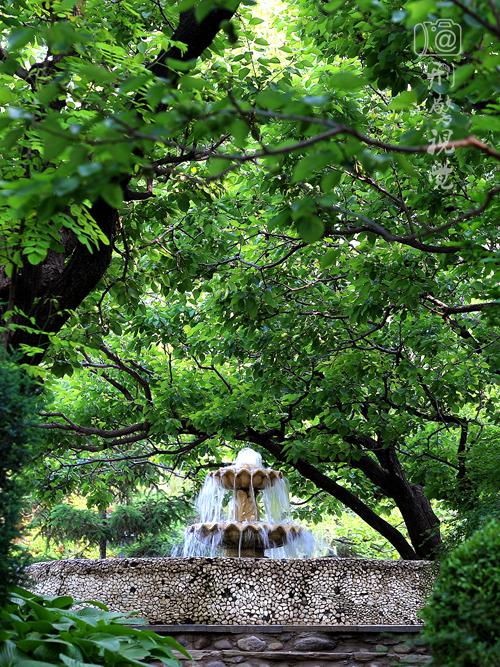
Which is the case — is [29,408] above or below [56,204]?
above

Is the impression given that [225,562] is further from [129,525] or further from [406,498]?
[129,525]

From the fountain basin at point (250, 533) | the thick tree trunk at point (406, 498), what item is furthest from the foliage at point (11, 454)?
Answer: the thick tree trunk at point (406, 498)

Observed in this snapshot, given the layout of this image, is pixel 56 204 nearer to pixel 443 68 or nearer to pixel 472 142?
pixel 472 142

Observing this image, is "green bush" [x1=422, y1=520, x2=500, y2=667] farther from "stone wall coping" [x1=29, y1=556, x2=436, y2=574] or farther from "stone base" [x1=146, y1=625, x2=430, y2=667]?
"stone wall coping" [x1=29, y1=556, x2=436, y2=574]

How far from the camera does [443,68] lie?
5797 mm

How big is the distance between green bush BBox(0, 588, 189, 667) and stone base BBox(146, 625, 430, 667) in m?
0.93

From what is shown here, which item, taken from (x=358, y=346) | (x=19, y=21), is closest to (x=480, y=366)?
(x=358, y=346)

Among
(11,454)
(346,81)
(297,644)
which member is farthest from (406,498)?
(346,81)

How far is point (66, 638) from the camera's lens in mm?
4109

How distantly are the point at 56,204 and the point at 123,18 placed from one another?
4.49 m

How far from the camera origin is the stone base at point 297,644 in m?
5.76

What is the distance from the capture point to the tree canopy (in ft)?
15.6

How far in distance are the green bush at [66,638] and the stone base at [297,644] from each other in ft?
3.04

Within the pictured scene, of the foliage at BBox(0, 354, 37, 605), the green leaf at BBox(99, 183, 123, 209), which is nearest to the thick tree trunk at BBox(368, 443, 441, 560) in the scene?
the foliage at BBox(0, 354, 37, 605)
